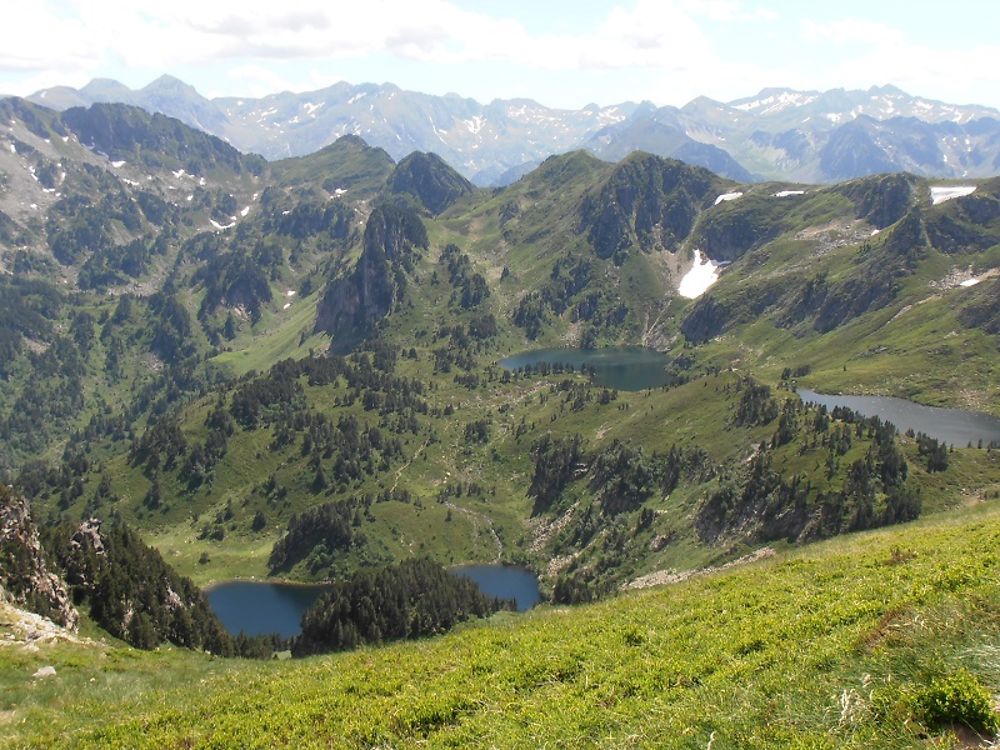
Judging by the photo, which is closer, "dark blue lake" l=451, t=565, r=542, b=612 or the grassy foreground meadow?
the grassy foreground meadow

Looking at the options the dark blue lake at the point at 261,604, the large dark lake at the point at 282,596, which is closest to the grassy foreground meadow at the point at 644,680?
the large dark lake at the point at 282,596

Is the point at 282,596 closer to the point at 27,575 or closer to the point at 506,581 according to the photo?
the point at 506,581

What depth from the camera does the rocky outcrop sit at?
51.3 metres

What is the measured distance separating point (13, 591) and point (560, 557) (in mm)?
126767

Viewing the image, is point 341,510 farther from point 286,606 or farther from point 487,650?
point 487,650

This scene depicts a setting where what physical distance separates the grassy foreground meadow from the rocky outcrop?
47.1ft

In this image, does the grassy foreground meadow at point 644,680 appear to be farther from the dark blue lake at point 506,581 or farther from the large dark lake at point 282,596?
the large dark lake at point 282,596

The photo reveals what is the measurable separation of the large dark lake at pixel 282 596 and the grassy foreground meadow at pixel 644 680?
116 m

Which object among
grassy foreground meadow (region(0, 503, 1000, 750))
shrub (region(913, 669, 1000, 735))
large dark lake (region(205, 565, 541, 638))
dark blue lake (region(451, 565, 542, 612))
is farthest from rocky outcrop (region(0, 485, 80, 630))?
dark blue lake (region(451, 565, 542, 612))

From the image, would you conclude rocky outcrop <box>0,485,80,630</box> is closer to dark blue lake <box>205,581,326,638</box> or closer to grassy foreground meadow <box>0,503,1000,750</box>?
grassy foreground meadow <box>0,503,1000,750</box>

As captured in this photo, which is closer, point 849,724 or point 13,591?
point 849,724

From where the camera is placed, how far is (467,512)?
19775 cm

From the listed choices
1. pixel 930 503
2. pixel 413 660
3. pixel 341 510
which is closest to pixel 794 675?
pixel 413 660

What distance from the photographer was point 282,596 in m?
166
